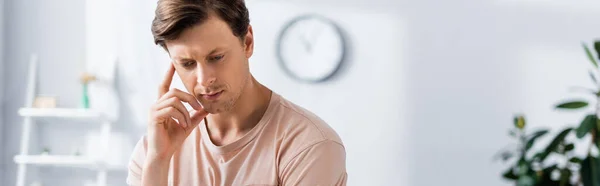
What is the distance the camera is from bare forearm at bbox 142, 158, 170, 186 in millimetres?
1715

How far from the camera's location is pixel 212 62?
162cm

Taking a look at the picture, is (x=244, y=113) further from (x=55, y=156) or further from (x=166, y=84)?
(x=55, y=156)

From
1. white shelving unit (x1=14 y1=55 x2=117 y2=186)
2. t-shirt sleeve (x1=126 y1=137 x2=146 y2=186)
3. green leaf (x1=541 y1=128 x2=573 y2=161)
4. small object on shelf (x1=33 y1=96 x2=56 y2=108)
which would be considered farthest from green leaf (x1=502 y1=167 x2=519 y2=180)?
small object on shelf (x1=33 y1=96 x2=56 y2=108)

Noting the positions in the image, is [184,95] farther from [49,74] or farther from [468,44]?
[49,74]

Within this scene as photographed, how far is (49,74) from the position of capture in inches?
175

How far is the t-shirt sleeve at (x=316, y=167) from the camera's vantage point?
162 centimetres

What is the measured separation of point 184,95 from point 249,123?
14 cm

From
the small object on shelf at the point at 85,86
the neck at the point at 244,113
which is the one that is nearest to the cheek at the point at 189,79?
the neck at the point at 244,113

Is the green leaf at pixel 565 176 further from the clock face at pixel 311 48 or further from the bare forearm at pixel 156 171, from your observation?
the clock face at pixel 311 48

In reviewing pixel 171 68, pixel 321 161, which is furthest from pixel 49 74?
pixel 321 161

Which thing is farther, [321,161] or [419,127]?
[419,127]

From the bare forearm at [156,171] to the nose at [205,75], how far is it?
200mm

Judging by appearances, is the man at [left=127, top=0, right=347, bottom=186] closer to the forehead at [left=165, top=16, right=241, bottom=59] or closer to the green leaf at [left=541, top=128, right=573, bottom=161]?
the forehead at [left=165, top=16, right=241, bottom=59]

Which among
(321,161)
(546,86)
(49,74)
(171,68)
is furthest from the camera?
(49,74)
